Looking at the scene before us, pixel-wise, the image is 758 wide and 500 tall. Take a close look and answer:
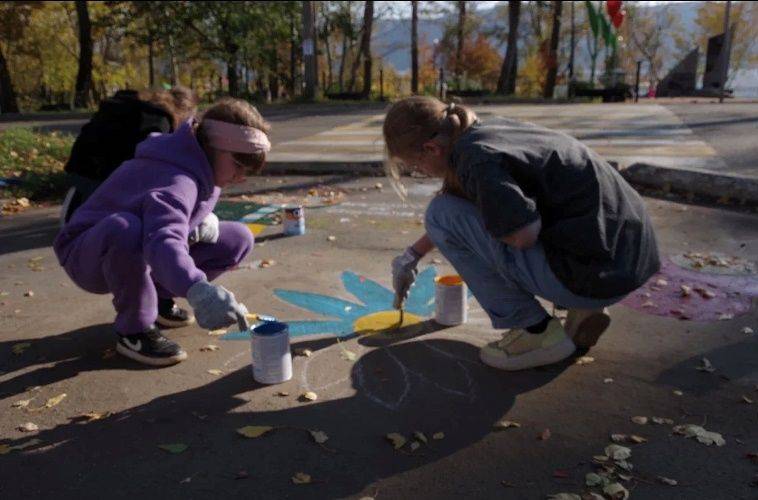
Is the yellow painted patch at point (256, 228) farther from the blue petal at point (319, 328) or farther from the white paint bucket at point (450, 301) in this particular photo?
the white paint bucket at point (450, 301)

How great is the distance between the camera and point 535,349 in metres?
2.80

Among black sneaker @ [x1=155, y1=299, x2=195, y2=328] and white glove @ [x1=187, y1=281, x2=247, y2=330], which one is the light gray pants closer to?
white glove @ [x1=187, y1=281, x2=247, y2=330]

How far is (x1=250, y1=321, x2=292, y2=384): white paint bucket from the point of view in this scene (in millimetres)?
2725

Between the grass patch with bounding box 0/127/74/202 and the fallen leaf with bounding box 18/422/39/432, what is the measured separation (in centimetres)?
489

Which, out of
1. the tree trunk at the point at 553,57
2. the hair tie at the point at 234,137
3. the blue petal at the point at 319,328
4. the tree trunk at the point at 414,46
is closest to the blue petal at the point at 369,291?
the blue petal at the point at 319,328

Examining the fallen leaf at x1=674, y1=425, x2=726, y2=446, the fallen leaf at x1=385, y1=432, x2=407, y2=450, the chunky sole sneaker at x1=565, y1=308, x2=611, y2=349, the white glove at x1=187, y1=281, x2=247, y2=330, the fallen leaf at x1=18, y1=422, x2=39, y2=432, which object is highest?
the white glove at x1=187, y1=281, x2=247, y2=330

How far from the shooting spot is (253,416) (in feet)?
8.31

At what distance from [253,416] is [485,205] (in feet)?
3.69

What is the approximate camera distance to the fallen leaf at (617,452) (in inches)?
86.1

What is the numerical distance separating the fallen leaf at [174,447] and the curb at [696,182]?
5049 millimetres

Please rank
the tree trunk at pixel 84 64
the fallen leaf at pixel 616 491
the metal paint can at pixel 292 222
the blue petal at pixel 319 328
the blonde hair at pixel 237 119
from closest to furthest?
the fallen leaf at pixel 616 491
the blonde hair at pixel 237 119
the blue petal at pixel 319 328
the metal paint can at pixel 292 222
the tree trunk at pixel 84 64

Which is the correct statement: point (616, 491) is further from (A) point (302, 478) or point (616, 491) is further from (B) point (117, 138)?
(B) point (117, 138)

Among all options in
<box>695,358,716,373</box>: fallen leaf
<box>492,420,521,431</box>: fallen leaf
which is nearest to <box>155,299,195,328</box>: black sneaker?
<box>492,420,521,431</box>: fallen leaf

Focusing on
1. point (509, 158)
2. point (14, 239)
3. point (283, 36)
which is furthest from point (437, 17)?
point (509, 158)
